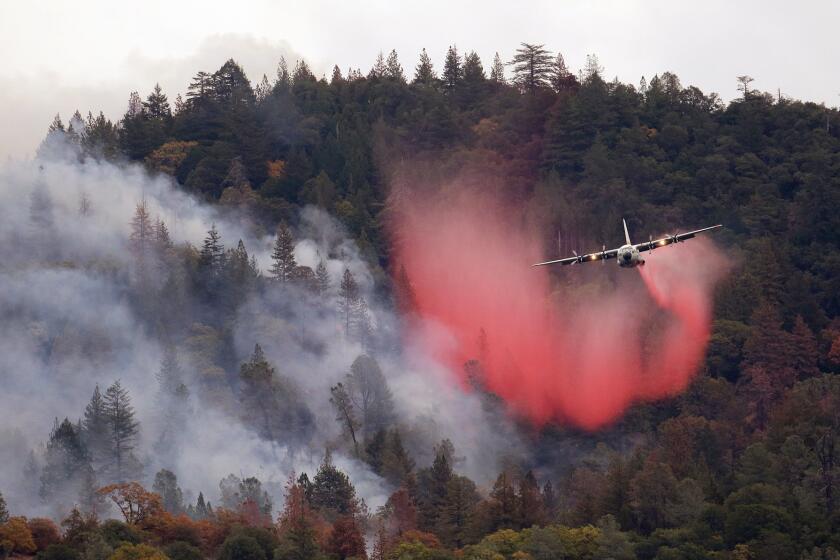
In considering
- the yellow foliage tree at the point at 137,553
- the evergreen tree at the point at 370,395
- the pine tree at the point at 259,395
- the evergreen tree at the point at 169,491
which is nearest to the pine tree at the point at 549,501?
the evergreen tree at the point at 370,395

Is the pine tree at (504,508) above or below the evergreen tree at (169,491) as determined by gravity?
below

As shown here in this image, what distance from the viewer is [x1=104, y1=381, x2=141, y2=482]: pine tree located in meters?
177

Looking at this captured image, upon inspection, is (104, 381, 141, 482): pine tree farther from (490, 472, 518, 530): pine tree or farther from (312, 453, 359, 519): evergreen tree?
(490, 472, 518, 530): pine tree

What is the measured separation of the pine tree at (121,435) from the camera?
177250mm

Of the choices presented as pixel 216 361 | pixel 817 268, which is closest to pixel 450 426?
pixel 216 361

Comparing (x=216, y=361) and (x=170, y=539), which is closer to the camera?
(x=170, y=539)

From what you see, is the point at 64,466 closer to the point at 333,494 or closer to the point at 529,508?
the point at 333,494

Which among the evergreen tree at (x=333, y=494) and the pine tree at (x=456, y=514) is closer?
the pine tree at (x=456, y=514)

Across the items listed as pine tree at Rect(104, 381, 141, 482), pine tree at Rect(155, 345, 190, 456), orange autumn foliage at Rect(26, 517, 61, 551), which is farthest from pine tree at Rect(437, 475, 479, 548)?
pine tree at Rect(155, 345, 190, 456)

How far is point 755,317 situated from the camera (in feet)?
618

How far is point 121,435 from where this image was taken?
17900cm

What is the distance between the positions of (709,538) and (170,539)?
1605 inches

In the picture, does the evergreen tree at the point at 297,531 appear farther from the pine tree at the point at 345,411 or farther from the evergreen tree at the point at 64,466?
the pine tree at the point at 345,411

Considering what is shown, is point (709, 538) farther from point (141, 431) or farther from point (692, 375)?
point (141, 431)
